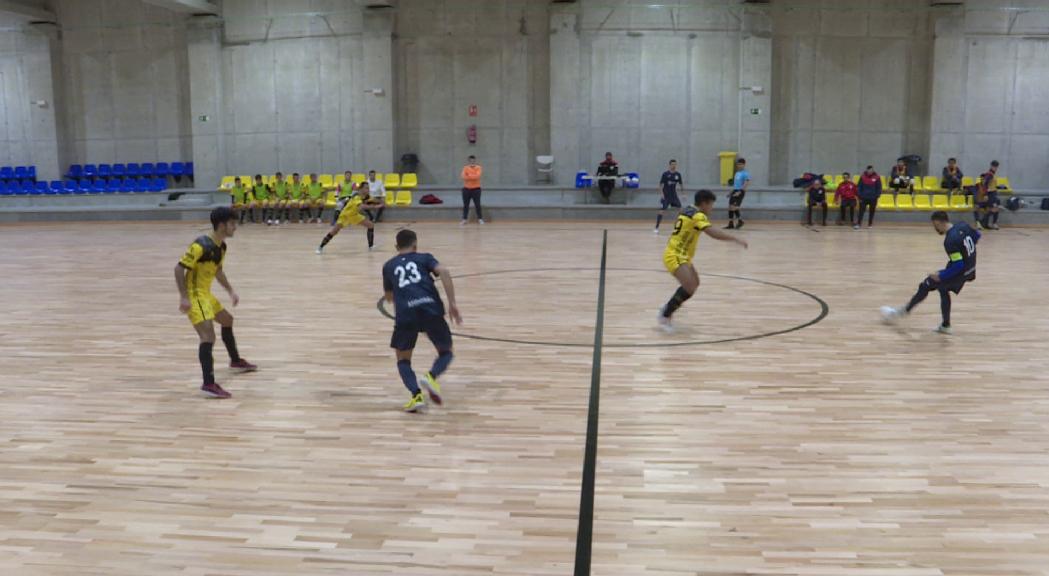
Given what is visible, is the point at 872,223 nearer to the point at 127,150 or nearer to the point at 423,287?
the point at 423,287

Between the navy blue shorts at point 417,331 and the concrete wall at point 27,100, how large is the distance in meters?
27.6

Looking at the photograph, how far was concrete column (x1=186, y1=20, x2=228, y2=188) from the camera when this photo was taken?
2606cm

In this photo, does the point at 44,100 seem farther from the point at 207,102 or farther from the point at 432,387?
the point at 432,387

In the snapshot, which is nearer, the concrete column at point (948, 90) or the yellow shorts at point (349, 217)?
the yellow shorts at point (349, 217)

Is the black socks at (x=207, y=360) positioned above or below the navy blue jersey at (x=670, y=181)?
below

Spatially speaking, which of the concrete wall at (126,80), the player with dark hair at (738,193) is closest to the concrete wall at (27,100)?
the concrete wall at (126,80)

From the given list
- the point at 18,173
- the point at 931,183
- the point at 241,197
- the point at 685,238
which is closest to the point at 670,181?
the point at 931,183

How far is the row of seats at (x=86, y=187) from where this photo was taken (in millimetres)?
26969

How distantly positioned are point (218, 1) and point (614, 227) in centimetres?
1528

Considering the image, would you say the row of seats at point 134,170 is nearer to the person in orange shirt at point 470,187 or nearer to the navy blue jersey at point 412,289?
the person in orange shirt at point 470,187

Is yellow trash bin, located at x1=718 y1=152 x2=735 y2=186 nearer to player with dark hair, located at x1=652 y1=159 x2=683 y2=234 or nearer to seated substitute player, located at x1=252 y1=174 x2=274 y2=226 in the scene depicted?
player with dark hair, located at x1=652 y1=159 x2=683 y2=234

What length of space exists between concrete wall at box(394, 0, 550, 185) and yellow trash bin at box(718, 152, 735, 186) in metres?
5.45

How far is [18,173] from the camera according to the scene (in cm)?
2772

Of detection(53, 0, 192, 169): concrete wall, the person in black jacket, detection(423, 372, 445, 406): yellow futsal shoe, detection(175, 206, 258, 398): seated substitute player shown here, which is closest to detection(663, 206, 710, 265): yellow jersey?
detection(423, 372, 445, 406): yellow futsal shoe
